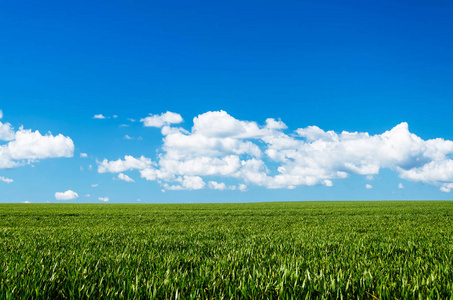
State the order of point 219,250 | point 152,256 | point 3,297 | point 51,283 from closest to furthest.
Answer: point 3,297 → point 51,283 → point 152,256 → point 219,250

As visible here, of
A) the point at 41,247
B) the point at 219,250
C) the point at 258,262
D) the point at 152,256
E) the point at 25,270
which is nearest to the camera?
the point at 25,270

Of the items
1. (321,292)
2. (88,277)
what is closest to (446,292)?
(321,292)

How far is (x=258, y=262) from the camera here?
601 cm

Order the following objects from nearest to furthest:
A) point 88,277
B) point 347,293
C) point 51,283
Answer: point 347,293 < point 51,283 < point 88,277

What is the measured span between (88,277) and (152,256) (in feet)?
6.50

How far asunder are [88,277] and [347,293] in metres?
3.82

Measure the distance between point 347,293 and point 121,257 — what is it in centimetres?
453

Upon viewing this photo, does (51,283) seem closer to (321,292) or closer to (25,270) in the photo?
(25,270)

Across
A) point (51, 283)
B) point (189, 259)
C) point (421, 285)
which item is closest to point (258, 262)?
point (189, 259)

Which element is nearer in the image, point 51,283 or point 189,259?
point 51,283

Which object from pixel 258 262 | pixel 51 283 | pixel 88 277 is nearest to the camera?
pixel 51 283

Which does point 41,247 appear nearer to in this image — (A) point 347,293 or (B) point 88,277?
(B) point 88,277

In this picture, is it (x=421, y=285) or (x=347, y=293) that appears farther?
(x=421, y=285)

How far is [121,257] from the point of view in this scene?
6297 mm
